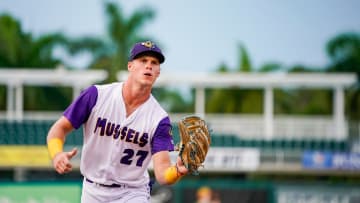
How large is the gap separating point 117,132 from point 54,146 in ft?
1.68

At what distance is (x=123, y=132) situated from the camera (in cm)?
682

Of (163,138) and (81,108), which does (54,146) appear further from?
(163,138)

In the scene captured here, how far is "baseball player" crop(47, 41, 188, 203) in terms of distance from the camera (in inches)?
262

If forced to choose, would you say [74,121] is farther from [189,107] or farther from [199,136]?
[189,107]

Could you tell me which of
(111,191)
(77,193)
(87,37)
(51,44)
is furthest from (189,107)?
(111,191)

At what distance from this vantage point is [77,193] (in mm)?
18297

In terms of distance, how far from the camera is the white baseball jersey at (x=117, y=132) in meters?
6.80

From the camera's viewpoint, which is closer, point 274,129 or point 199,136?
point 199,136

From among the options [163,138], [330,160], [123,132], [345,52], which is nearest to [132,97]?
[123,132]

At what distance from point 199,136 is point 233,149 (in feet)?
68.1

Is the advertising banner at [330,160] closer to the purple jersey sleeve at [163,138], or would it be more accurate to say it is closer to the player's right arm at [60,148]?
the purple jersey sleeve at [163,138]

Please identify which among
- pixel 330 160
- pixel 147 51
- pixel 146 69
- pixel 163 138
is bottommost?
pixel 330 160

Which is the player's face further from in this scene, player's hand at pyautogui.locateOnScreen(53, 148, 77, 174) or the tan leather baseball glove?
player's hand at pyautogui.locateOnScreen(53, 148, 77, 174)

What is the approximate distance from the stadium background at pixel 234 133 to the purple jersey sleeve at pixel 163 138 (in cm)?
1354
